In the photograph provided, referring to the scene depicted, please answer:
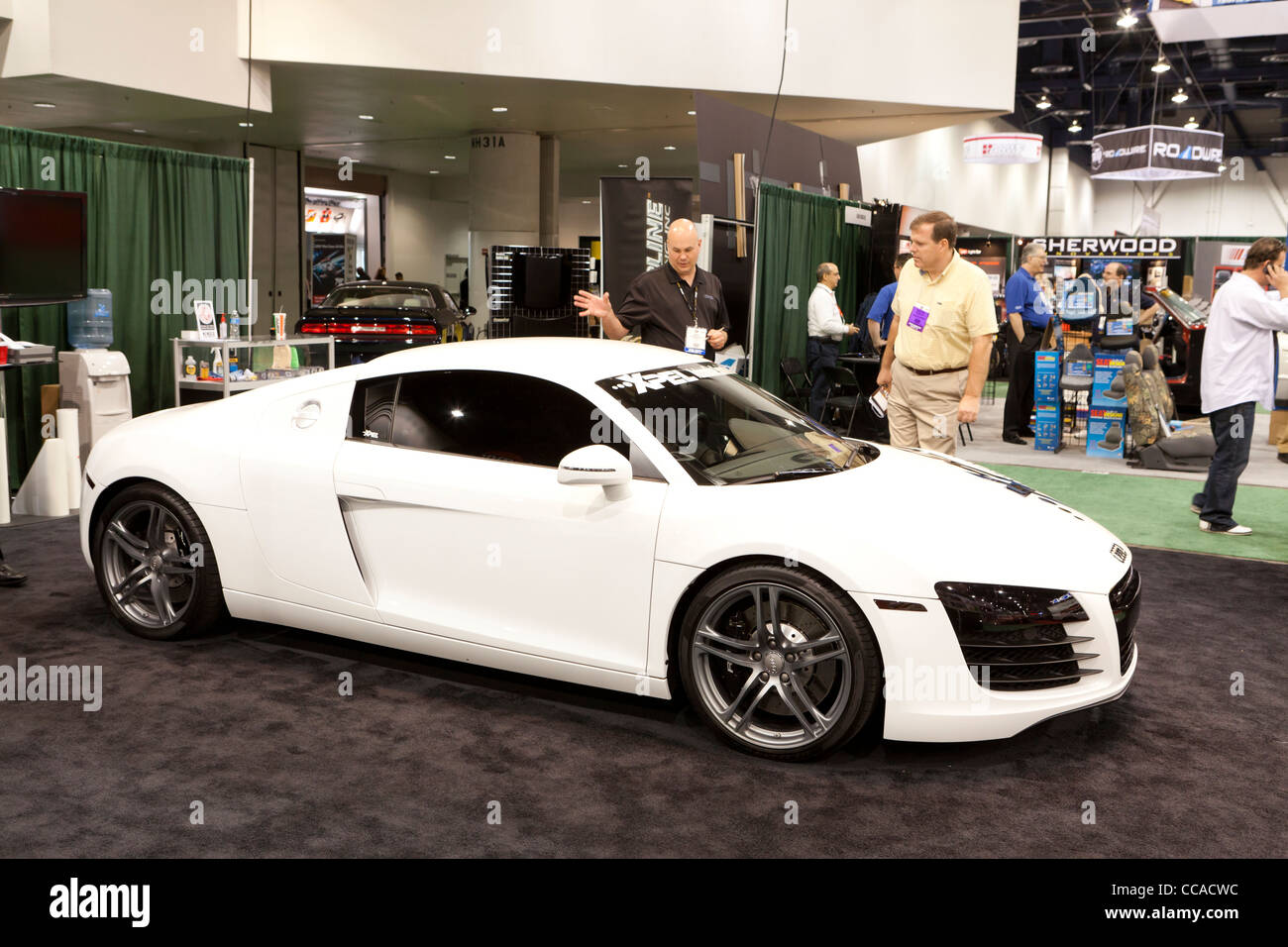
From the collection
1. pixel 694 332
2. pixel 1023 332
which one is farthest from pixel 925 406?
pixel 1023 332

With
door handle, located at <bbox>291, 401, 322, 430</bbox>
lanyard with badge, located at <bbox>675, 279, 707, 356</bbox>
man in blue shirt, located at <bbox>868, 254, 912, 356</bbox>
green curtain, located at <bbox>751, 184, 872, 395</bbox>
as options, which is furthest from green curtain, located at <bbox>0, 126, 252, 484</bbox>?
man in blue shirt, located at <bbox>868, 254, 912, 356</bbox>

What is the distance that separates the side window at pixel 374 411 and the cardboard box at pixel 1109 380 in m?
8.10

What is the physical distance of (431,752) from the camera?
3.54 metres

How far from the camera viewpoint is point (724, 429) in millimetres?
3912

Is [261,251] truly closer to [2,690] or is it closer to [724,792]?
[2,690]

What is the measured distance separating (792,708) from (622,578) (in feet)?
2.13

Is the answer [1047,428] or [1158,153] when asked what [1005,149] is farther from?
[1047,428]

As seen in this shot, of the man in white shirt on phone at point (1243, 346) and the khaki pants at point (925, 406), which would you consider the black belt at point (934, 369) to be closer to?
the khaki pants at point (925, 406)

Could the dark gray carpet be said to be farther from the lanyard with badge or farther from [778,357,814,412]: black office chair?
[778,357,814,412]: black office chair

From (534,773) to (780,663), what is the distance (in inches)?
31.7

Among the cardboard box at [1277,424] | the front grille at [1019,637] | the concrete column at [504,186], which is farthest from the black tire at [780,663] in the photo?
the concrete column at [504,186]

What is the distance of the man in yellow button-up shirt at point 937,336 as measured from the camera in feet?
18.6

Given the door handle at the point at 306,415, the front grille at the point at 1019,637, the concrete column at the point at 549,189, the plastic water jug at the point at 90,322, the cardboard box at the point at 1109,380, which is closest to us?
the front grille at the point at 1019,637

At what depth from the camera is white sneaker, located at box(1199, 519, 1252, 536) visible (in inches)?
280
